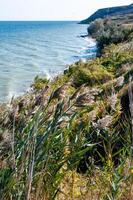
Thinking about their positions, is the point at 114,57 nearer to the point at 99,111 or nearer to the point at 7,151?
the point at 99,111

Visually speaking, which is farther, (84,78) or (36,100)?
(84,78)

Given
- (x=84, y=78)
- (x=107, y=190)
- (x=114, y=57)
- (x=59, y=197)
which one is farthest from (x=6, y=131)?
(x=114, y=57)

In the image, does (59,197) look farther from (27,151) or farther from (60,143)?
(27,151)

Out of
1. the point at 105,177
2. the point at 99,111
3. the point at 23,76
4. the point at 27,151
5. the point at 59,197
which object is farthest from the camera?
the point at 23,76

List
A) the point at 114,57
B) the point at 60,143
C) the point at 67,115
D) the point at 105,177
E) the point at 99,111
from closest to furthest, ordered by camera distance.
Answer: the point at 67,115, the point at 60,143, the point at 105,177, the point at 99,111, the point at 114,57

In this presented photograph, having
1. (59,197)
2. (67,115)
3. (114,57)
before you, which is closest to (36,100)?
(67,115)

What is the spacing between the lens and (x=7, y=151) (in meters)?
3.34

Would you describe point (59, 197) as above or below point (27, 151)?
below

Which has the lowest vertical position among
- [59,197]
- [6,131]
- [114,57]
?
[114,57]

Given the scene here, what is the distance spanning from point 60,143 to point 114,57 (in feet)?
63.0

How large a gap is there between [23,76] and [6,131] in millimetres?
32845

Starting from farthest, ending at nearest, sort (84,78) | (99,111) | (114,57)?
(114,57) → (84,78) → (99,111)

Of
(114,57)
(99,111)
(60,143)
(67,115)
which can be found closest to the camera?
(67,115)

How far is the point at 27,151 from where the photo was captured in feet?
10.4
